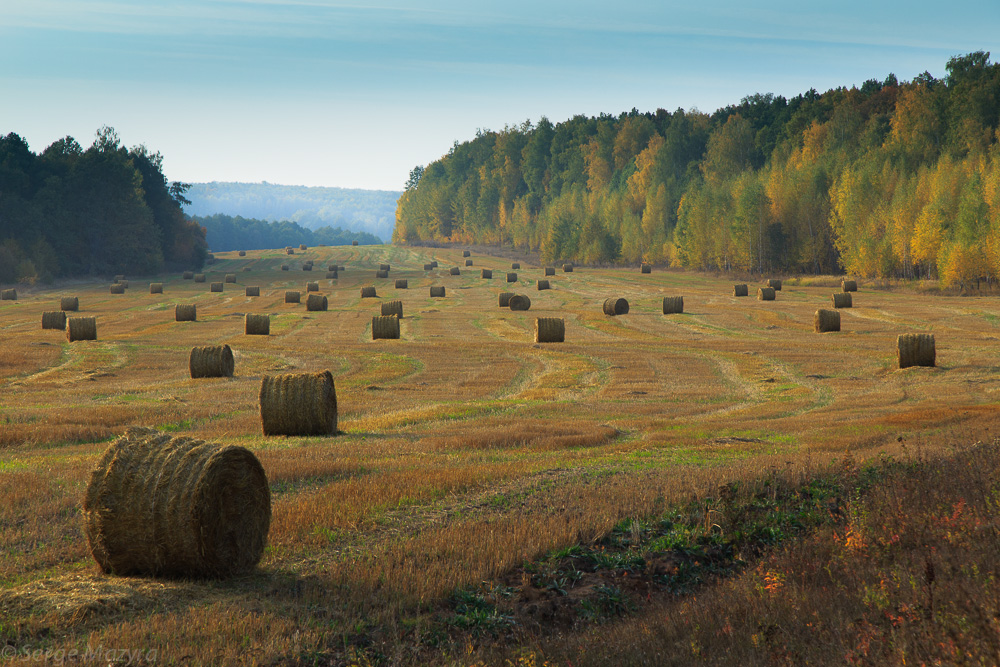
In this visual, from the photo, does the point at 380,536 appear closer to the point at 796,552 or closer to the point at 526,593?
the point at 526,593

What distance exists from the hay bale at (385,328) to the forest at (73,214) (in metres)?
60.2

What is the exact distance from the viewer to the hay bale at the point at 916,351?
27531mm

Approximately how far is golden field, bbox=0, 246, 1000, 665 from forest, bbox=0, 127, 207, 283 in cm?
5302

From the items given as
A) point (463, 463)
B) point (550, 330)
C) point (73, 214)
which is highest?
point (73, 214)

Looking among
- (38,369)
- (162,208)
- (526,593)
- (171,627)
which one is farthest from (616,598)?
(162,208)

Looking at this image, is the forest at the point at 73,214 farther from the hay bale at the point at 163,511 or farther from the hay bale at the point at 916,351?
the hay bale at the point at 163,511

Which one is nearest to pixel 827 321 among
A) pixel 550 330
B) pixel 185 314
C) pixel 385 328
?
pixel 550 330

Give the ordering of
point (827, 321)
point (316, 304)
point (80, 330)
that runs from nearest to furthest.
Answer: point (80, 330) → point (827, 321) → point (316, 304)

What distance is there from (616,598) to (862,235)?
85.7 meters

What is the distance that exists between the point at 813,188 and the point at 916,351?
76294mm

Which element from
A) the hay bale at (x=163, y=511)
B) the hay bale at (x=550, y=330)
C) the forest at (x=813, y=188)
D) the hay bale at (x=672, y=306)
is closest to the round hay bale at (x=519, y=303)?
the hay bale at (x=672, y=306)

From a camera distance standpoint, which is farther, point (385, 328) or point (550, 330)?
point (385, 328)

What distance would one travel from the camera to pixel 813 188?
3856 inches

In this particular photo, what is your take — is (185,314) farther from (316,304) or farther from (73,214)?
(73,214)
